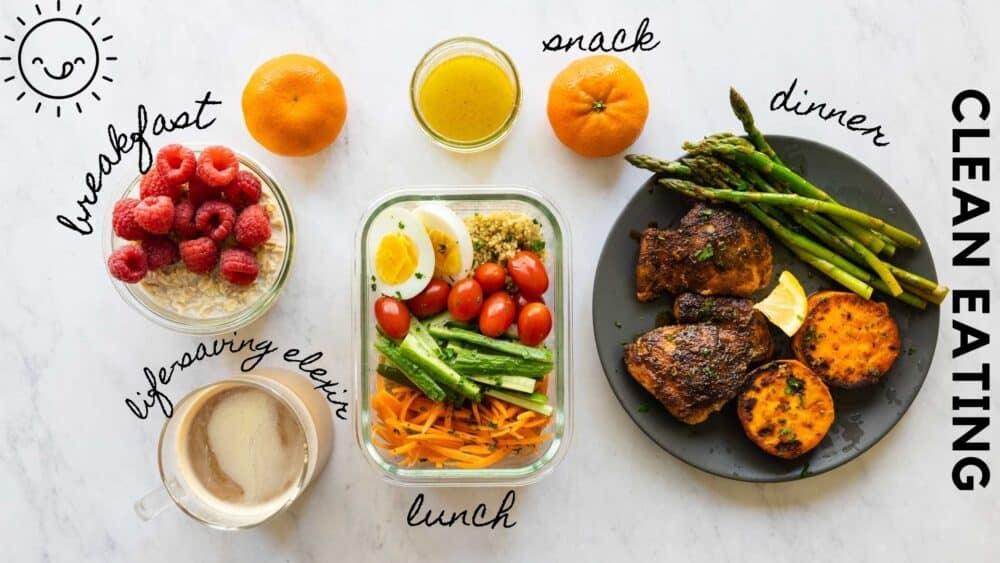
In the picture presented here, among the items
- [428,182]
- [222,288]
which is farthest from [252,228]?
[428,182]

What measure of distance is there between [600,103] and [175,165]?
1126 millimetres

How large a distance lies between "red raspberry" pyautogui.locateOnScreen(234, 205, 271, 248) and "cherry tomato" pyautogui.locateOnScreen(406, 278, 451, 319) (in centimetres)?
42

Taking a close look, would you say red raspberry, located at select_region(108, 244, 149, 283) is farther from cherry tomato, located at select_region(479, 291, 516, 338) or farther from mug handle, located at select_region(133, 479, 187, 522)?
cherry tomato, located at select_region(479, 291, 516, 338)

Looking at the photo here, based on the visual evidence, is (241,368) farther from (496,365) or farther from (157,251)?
(496,365)

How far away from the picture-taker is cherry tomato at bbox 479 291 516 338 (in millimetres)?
2035

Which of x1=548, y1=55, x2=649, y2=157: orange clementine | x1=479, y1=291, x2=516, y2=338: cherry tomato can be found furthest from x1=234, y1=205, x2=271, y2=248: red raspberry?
x1=548, y1=55, x2=649, y2=157: orange clementine

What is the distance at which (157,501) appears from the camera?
216 centimetres

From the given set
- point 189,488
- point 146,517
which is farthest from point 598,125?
point 146,517

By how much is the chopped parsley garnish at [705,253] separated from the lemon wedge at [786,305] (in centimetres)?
21

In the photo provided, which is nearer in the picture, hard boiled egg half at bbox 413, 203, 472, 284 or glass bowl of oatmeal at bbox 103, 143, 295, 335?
hard boiled egg half at bbox 413, 203, 472, 284

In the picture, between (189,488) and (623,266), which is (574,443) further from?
(189,488)

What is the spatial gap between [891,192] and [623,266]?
78 centimetres

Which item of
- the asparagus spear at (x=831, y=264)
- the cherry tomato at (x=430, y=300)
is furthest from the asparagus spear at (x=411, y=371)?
the asparagus spear at (x=831, y=264)

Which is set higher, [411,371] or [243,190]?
[243,190]
